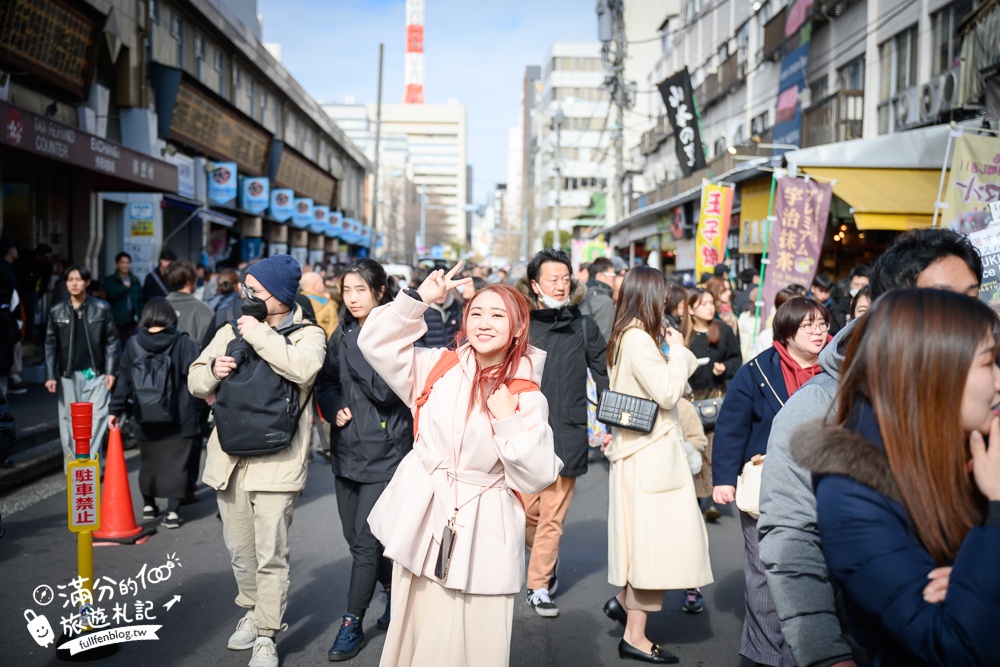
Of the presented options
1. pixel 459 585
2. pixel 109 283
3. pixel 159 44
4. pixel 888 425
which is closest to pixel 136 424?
pixel 459 585

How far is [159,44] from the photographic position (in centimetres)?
1822

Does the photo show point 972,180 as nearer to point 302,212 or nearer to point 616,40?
point 616,40

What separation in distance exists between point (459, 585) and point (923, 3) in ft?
49.4

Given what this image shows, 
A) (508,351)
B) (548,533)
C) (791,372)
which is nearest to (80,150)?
(548,533)

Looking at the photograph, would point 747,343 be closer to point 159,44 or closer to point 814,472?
point 814,472

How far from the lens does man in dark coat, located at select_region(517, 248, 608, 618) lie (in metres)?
5.57

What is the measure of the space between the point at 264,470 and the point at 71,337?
15.1 feet

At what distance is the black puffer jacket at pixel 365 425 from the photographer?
15.7 feet

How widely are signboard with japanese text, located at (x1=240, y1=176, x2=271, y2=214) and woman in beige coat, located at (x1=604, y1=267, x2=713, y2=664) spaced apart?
811 inches

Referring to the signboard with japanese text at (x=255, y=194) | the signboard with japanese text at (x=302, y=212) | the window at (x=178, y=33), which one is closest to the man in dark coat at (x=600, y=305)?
the window at (x=178, y=33)

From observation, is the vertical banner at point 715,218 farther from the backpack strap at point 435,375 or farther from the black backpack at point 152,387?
the backpack strap at point 435,375

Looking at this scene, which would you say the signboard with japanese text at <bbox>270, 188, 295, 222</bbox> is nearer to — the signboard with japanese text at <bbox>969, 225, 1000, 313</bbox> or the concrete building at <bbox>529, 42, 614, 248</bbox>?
the signboard with japanese text at <bbox>969, 225, 1000, 313</bbox>

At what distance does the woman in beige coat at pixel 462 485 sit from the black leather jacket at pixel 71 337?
589cm

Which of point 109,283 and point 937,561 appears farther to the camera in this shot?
point 109,283
